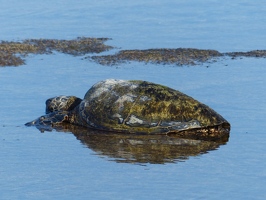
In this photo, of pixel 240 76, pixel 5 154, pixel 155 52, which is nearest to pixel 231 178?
pixel 5 154

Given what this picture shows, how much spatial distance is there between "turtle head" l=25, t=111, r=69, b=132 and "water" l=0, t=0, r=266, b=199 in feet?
0.78

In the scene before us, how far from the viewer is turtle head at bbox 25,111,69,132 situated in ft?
49.3

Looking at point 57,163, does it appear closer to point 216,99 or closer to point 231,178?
point 231,178

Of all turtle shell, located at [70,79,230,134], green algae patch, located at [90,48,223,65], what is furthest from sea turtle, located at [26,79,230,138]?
green algae patch, located at [90,48,223,65]

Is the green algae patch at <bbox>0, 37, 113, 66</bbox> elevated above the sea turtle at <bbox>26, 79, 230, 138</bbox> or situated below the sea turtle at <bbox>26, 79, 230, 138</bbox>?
above

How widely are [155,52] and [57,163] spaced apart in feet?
28.1

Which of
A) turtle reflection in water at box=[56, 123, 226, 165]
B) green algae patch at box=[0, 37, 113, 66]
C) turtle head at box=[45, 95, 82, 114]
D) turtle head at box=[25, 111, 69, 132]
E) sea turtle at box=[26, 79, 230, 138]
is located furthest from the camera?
green algae patch at box=[0, 37, 113, 66]

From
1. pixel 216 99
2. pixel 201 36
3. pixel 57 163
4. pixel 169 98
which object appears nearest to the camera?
pixel 57 163

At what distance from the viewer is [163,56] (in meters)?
20.6

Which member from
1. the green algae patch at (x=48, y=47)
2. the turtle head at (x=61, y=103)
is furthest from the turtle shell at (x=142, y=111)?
the green algae patch at (x=48, y=47)

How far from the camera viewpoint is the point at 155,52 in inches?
822

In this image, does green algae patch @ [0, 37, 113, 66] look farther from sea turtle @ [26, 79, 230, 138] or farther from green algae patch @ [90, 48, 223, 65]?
sea turtle @ [26, 79, 230, 138]

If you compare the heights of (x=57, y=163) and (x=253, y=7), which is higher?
(x=253, y=7)

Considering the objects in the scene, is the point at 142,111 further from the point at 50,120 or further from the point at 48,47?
the point at 48,47
